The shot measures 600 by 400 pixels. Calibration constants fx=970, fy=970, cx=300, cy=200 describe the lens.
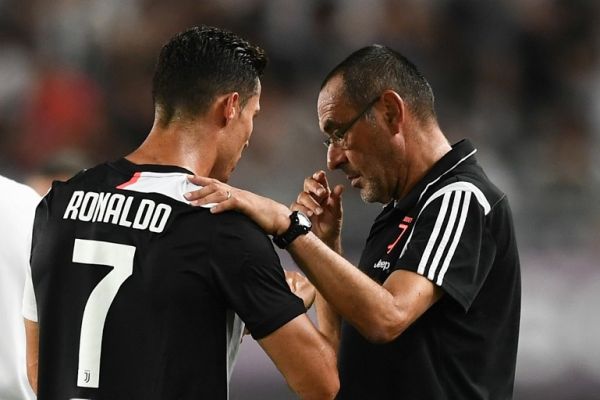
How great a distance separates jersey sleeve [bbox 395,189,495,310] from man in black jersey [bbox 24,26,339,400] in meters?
0.45

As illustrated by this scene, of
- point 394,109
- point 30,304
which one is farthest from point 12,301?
point 394,109

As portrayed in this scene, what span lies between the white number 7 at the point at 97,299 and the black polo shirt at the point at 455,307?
776 mm

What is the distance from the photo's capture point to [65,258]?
2.26 m

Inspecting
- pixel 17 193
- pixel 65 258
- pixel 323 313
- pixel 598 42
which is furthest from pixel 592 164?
pixel 65 258

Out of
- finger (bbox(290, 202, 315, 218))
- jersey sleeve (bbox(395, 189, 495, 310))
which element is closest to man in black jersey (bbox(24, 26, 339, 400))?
jersey sleeve (bbox(395, 189, 495, 310))

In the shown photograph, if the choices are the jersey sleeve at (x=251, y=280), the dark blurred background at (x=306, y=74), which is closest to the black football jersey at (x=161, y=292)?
the jersey sleeve at (x=251, y=280)

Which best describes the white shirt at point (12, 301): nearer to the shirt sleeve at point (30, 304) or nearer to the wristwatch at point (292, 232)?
the shirt sleeve at point (30, 304)

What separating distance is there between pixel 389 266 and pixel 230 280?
2.47 ft

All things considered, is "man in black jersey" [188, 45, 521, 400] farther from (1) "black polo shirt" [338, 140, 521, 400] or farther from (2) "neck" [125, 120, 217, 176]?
(2) "neck" [125, 120, 217, 176]

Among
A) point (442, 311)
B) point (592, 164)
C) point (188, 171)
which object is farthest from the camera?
point (592, 164)

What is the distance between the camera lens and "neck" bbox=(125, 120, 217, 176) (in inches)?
90.3

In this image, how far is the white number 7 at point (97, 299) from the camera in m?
2.17

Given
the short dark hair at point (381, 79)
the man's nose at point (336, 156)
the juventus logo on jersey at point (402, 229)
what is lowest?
the juventus logo on jersey at point (402, 229)

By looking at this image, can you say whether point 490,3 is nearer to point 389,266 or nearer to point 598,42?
point 598,42
